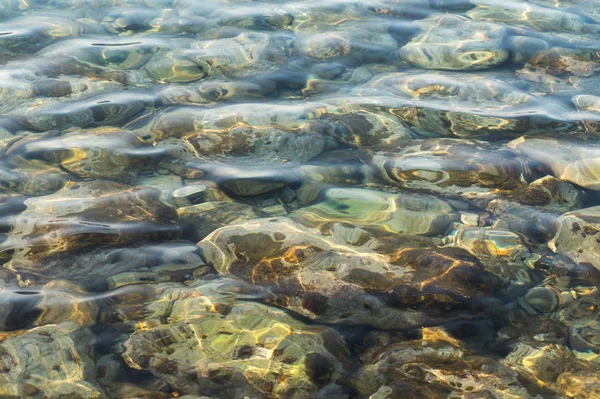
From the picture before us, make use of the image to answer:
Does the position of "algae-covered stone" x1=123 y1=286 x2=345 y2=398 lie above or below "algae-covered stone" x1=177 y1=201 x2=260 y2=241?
below

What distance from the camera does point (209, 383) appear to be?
2.58m

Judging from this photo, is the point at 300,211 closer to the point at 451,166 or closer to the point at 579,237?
the point at 451,166

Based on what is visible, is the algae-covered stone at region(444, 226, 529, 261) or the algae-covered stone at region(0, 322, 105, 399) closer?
the algae-covered stone at region(0, 322, 105, 399)

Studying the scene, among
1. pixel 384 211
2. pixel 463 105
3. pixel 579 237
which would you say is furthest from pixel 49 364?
pixel 463 105

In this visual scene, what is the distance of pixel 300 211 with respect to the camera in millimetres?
3631

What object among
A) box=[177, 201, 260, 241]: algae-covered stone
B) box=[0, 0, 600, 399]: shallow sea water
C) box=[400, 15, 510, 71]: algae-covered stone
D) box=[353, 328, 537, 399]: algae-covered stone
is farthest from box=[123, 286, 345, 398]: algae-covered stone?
box=[400, 15, 510, 71]: algae-covered stone

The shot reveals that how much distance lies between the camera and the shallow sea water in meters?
2.67

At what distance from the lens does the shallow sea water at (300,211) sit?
2.67 metres

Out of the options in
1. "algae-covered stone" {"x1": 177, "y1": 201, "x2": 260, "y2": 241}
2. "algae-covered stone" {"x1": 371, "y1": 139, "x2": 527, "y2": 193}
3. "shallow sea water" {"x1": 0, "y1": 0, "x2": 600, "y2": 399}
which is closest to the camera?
"shallow sea water" {"x1": 0, "y1": 0, "x2": 600, "y2": 399}

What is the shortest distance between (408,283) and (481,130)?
1.78 meters

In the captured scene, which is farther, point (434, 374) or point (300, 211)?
point (300, 211)

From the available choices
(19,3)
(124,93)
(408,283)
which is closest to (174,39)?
(124,93)

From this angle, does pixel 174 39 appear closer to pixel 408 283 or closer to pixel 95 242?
pixel 95 242

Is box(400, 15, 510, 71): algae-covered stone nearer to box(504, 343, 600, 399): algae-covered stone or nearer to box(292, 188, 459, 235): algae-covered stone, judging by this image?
box(292, 188, 459, 235): algae-covered stone
